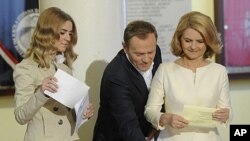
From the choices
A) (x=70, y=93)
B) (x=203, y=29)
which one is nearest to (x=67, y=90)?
(x=70, y=93)

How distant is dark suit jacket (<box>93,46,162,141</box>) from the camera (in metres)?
1.59

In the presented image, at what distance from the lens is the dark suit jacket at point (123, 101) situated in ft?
5.21

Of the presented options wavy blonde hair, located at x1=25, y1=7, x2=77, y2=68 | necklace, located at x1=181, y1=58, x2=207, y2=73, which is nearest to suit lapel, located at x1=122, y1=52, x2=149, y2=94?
necklace, located at x1=181, y1=58, x2=207, y2=73

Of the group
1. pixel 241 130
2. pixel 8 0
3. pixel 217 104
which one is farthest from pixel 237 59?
pixel 8 0

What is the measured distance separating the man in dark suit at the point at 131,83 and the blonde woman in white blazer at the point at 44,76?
0.47ft

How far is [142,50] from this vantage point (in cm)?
161

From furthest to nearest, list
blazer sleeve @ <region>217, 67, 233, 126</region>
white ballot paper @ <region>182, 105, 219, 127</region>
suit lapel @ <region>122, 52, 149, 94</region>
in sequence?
1. suit lapel @ <region>122, 52, 149, 94</region>
2. blazer sleeve @ <region>217, 67, 233, 126</region>
3. white ballot paper @ <region>182, 105, 219, 127</region>

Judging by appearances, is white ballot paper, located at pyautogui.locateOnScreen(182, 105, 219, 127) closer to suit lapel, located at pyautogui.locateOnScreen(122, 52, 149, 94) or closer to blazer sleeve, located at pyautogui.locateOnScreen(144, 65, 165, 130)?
blazer sleeve, located at pyautogui.locateOnScreen(144, 65, 165, 130)

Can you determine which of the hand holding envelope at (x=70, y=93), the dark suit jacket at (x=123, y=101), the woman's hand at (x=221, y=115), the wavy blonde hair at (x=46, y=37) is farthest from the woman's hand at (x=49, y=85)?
the woman's hand at (x=221, y=115)

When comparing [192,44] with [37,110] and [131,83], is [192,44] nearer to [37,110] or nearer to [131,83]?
[131,83]

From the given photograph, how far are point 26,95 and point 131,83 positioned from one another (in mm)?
418

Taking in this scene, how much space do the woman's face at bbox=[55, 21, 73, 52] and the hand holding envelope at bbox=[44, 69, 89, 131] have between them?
0.52 ft

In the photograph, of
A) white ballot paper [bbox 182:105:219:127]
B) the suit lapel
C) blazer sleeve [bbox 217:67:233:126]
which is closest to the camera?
white ballot paper [bbox 182:105:219:127]

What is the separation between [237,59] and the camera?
9.32 ft
